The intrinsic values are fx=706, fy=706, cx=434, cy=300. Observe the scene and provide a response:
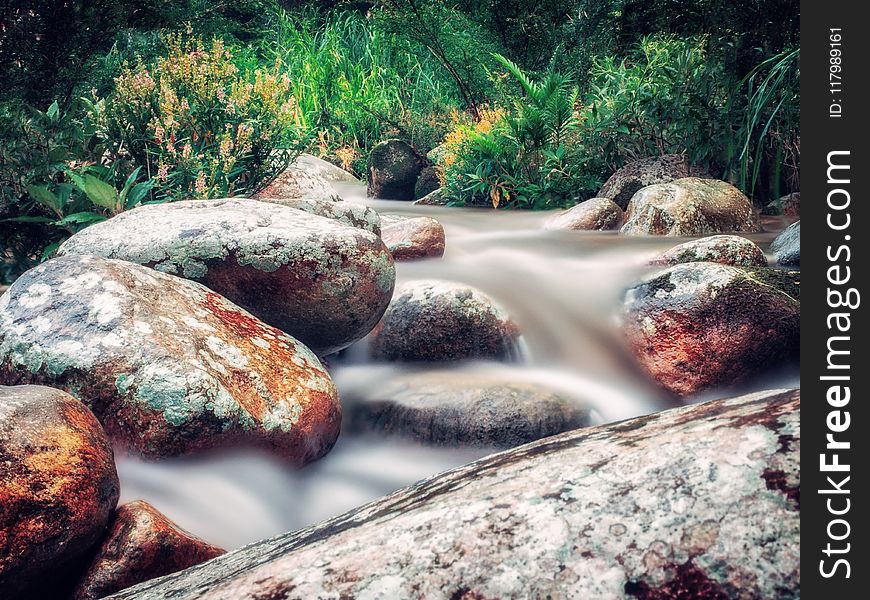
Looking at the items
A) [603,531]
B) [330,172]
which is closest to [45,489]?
[603,531]

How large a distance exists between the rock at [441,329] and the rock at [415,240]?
1297mm

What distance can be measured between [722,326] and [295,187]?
4.59 m

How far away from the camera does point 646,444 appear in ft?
4.59

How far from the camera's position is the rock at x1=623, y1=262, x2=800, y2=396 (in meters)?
3.92

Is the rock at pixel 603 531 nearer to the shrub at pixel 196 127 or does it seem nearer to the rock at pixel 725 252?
the rock at pixel 725 252

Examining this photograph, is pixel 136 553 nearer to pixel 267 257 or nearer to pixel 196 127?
pixel 267 257

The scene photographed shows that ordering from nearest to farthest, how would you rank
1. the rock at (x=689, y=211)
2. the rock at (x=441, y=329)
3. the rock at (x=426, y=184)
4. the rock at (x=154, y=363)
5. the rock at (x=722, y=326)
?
the rock at (x=154, y=363)
the rock at (x=722, y=326)
the rock at (x=441, y=329)
the rock at (x=689, y=211)
the rock at (x=426, y=184)

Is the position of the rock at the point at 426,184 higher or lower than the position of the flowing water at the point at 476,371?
higher

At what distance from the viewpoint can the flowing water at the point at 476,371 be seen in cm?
279

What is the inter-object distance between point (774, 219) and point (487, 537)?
281 inches

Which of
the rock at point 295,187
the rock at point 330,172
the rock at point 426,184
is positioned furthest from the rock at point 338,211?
the rock at point 330,172

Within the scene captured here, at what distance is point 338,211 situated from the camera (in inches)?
213

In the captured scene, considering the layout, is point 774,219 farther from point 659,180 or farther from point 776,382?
point 776,382

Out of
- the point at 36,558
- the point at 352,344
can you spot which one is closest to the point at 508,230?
the point at 352,344
